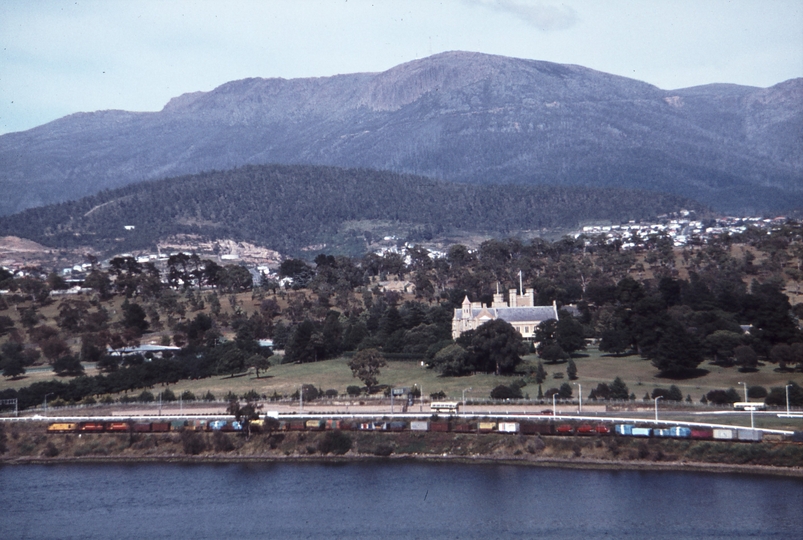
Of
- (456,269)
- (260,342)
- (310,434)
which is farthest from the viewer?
(456,269)

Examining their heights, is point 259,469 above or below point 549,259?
below

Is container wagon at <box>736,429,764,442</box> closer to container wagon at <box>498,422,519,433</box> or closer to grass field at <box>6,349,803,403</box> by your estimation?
grass field at <box>6,349,803,403</box>

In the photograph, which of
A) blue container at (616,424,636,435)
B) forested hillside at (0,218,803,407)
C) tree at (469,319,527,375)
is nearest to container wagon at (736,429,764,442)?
blue container at (616,424,636,435)

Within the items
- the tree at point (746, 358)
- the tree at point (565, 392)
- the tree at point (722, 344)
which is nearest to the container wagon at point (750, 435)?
the tree at point (565, 392)

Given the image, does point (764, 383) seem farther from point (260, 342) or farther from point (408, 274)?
point (408, 274)

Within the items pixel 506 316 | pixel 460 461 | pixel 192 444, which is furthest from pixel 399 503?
pixel 506 316

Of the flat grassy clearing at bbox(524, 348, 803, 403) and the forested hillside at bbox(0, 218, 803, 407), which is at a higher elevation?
the forested hillside at bbox(0, 218, 803, 407)

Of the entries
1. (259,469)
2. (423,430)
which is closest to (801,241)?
(423,430)
